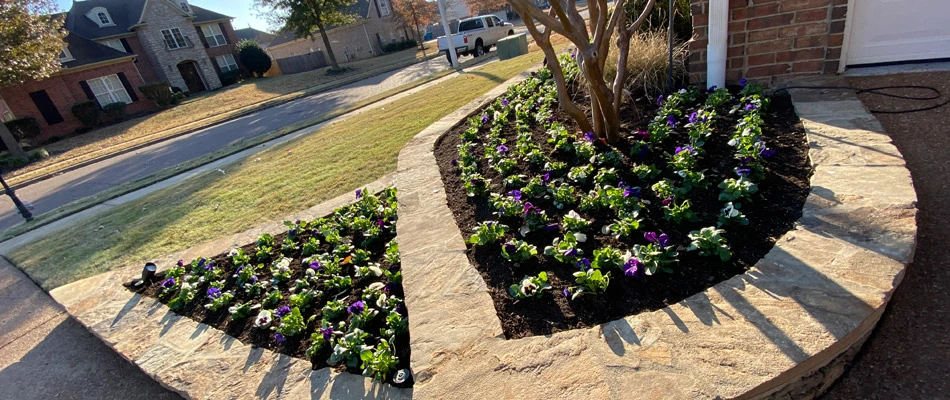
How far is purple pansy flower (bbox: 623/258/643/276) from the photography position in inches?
67.6

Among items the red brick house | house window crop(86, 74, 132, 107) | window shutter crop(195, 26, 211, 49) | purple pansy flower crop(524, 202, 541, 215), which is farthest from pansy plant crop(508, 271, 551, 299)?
window shutter crop(195, 26, 211, 49)

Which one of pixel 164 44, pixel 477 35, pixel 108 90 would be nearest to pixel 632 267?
pixel 477 35

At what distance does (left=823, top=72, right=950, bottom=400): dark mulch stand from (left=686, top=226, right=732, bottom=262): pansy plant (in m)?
0.52

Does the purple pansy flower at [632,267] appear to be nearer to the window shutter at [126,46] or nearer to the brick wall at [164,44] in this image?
the brick wall at [164,44]

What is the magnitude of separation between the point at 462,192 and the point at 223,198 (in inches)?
129

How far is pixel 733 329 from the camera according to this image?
55.1 inches

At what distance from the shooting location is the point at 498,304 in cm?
187

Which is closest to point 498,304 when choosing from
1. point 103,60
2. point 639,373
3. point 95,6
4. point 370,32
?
point 639,373

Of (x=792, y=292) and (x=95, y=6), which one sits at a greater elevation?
(x=95, y=6)

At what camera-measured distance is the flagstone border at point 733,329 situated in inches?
50.7

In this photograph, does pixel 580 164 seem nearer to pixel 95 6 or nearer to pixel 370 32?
pixel 95 6

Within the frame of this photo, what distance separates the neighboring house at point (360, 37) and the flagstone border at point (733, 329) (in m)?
35.8

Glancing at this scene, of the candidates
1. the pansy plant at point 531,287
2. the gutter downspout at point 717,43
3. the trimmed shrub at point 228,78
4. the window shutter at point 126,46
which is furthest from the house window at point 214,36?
the pansy plant at point 531,287

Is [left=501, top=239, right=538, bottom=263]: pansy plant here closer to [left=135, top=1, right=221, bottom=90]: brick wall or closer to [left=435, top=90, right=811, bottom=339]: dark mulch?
[left=435, top=90, right=811, bottom=339]: dark mulch
